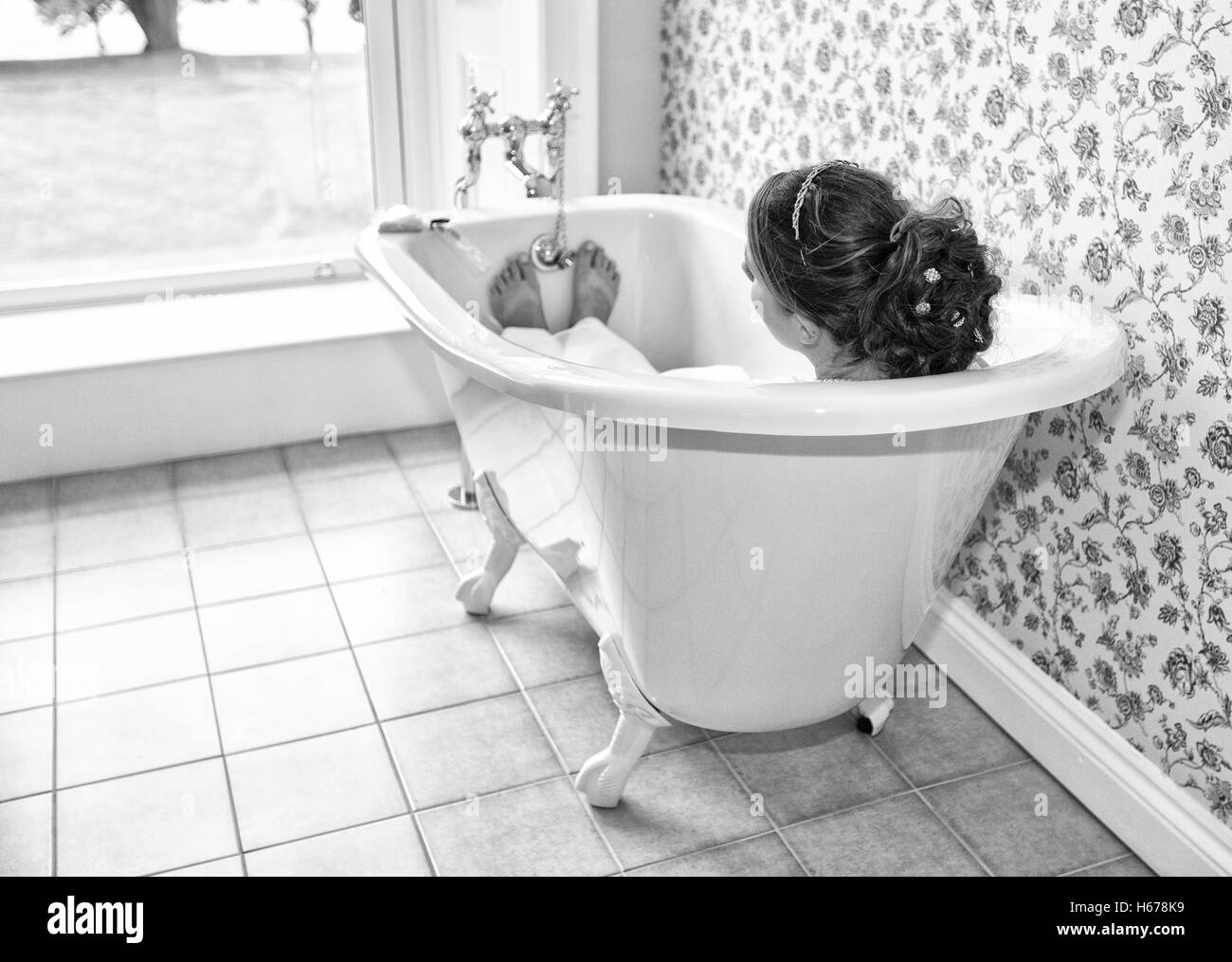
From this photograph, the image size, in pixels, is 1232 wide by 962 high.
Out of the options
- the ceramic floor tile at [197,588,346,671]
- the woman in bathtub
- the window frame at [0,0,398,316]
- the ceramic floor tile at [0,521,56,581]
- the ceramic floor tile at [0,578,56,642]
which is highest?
the woman in bathtub

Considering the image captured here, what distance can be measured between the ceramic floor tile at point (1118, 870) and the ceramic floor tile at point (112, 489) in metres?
1.95

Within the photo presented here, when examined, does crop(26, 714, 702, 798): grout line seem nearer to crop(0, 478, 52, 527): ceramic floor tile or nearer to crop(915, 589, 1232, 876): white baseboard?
crop(915, 589, 1232, 876): white baseboard

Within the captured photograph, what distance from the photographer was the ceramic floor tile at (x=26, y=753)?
1789 mm

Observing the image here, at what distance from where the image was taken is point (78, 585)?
2.32 meters

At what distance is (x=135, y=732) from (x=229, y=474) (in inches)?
38.1

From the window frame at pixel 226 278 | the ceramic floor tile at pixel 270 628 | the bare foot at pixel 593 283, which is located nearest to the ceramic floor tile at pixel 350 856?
the ceramic floor tile at pixel 270 628

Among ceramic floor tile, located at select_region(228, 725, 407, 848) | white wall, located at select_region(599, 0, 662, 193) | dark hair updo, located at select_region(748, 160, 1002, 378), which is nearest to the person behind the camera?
dark hair updo, located at select_region(748, 160, 1002, 378)

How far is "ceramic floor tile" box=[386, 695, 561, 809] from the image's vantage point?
181 cm

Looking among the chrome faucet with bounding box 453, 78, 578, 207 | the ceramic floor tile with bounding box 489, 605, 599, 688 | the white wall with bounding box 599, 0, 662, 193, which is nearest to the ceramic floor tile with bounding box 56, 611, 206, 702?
the ceramic floor tile with bounding box 489, 605, 599, 688

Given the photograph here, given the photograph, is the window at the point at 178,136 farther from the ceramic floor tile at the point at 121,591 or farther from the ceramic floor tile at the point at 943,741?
the ceramic floor tile at the point at 943,741

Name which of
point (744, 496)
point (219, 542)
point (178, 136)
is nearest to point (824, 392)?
point (744, 496)

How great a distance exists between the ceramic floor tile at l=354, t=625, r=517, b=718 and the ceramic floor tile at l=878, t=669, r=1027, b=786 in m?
0.62

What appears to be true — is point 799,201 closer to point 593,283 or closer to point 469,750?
point 469,750
